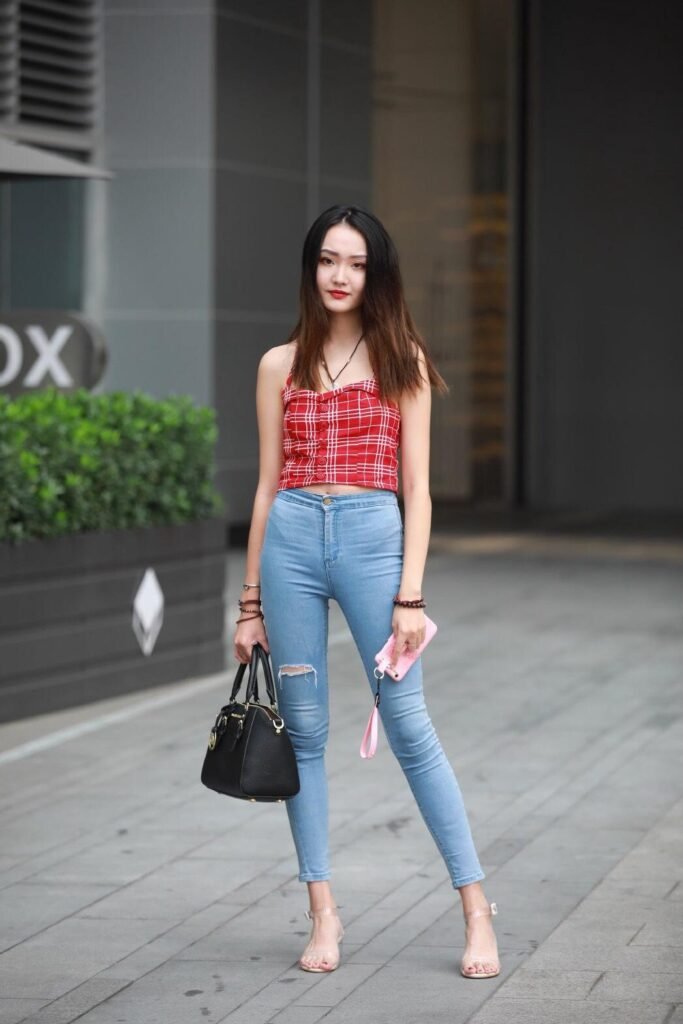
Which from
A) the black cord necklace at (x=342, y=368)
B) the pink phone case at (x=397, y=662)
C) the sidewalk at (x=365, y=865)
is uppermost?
the black cord necklace at (x=342, y=368)

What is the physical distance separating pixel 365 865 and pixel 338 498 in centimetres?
174

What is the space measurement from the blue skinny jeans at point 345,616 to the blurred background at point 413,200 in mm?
11110

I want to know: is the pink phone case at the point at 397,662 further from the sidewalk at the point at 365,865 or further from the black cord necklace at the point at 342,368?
the sidewalk at the point at 365,865

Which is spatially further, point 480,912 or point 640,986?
point 480,912

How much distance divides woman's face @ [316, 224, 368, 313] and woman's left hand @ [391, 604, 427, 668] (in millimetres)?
783

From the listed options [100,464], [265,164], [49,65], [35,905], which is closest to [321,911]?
[35,905]

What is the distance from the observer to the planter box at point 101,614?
835 cm

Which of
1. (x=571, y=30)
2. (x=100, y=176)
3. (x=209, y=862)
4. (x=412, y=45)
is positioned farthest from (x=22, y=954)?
(x=571, y=30)

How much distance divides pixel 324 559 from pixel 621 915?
1.48m

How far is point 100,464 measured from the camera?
902cm

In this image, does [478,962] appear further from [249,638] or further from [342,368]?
[342,368]

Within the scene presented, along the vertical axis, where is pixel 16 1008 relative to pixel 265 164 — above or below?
below

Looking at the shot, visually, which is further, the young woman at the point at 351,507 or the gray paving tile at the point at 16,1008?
the young woman at the point at 351,507

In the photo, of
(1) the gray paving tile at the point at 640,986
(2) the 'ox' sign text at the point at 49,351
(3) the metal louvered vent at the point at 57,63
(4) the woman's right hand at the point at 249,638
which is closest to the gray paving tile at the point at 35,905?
(4) the woman's right hand at the point at 249,638
